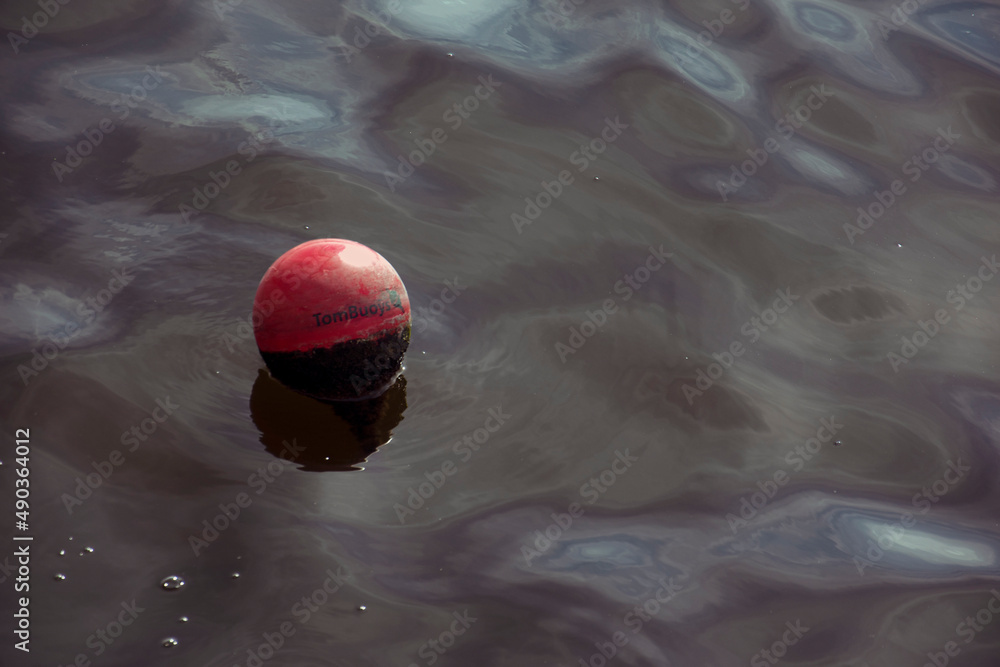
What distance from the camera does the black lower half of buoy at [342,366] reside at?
3961 millimetres

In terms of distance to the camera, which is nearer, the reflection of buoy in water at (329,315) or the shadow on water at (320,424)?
the reflection of buoy in water at (329,315)

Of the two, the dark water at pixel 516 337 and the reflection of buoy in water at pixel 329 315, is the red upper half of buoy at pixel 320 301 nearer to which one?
the reflection of buoy in water at pixel 329 315

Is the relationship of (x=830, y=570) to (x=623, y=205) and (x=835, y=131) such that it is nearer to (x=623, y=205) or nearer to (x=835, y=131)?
(x=623, y=205)

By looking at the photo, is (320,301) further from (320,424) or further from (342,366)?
(320,424)

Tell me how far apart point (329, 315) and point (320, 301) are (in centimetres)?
7

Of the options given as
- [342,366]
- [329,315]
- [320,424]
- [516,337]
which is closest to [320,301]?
[329,315]

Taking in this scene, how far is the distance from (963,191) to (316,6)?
14.6 feet

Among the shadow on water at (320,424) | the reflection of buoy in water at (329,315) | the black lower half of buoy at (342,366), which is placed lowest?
the shadow on water at (320,424)

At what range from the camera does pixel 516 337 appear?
4.77m

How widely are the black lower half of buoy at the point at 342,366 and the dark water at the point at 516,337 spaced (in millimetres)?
124

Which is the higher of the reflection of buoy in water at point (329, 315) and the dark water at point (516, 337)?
the reflection of buoy in water at point (329, 315)

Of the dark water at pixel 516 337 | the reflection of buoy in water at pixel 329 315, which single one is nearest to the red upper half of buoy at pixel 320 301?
the reflection of buoy in water at pixel 329 315

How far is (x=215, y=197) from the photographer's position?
17.1ft

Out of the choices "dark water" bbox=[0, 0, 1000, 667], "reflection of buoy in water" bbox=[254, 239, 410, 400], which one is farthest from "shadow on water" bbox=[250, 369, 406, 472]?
"reflection of buoy in water" bbox=[254, 239, 410, 400]
